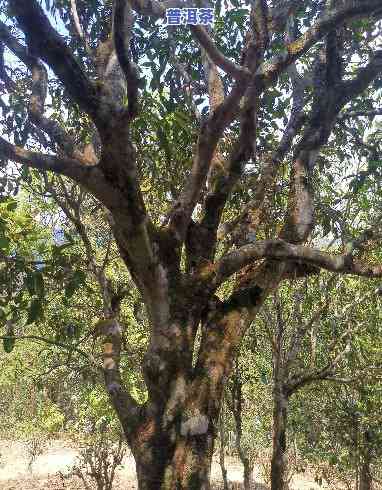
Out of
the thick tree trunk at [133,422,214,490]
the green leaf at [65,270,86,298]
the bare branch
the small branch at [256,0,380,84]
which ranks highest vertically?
the small branch at [256,0,380,84]

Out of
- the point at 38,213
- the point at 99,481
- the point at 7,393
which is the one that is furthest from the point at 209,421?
the point at 7,393

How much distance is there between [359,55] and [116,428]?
36.0 ft

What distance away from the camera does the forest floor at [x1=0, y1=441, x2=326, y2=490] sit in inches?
722

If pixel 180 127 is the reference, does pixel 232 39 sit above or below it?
above

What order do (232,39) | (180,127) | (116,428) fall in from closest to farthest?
(180,127)
(232,39)
(116,428)

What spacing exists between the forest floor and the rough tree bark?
615 inches

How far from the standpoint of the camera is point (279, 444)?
7523mm

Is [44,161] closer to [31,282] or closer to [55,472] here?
[31,282]

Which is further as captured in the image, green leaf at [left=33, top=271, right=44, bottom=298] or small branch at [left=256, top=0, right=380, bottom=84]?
small branch at [left=256, top=0, right=380, bottom=84]

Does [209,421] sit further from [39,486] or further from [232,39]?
[39,486]

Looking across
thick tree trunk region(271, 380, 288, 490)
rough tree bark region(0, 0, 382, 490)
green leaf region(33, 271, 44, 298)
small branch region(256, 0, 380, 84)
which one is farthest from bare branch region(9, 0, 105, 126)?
thick tree trunk region(271, 380, 288, 490)

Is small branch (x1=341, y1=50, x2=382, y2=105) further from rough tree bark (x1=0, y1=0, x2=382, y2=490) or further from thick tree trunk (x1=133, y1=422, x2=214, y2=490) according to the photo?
thick tree trunk (x1=133, y1=422, x2=214, y2=490)

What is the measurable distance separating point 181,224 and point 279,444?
16.6 feet

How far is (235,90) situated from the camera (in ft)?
10.3
